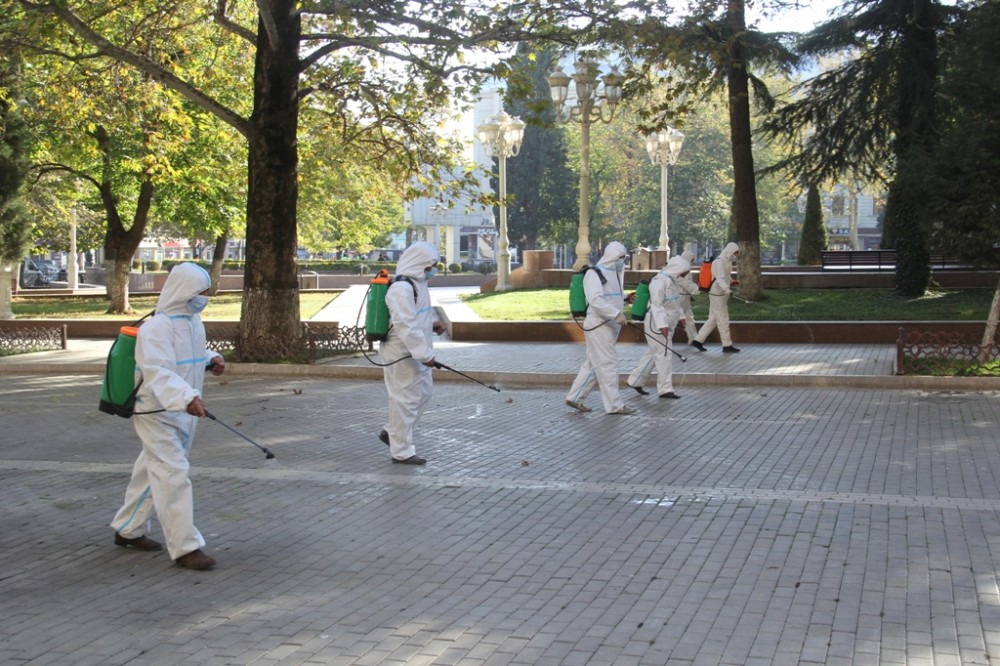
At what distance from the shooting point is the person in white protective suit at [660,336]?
1291 centimetres

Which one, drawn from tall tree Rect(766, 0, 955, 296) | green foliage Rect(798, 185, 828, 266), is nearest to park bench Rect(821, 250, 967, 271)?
tall tree Rect(766, 0, 955, 296)

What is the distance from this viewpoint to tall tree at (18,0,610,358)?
15.4 m

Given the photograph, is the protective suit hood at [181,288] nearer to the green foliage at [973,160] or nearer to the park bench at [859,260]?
the green foliage at [973,160]

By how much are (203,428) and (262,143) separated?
6.64 m

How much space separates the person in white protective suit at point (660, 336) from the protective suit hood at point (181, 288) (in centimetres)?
723

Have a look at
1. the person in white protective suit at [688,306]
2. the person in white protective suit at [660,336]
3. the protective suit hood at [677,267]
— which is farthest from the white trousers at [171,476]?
the person in white protective suit at [688,306]

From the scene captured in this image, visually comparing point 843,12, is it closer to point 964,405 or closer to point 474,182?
point 474,182

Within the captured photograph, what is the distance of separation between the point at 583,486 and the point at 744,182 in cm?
1623

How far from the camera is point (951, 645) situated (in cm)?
485

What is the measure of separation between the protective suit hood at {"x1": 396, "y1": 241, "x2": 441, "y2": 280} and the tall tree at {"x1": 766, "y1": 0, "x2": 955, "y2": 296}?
652 inches

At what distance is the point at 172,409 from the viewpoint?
602 cm

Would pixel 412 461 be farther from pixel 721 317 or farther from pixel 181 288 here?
pixel 721 317

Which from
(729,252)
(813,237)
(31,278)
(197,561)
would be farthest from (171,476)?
(31,278)

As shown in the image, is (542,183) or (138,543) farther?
(542,183)
